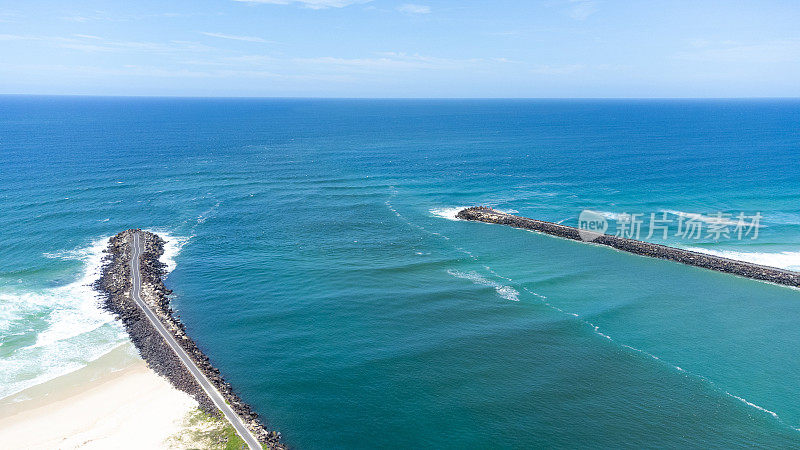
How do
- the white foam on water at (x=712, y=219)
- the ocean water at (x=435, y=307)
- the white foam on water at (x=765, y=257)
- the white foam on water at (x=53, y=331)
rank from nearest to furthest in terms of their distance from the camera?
the ocean water at (x=435, y=307) < the white foam on water at (x=53, y=331) < the white foam on water at (x=765, y=257) < the white foam on water at (x=712, y=219)

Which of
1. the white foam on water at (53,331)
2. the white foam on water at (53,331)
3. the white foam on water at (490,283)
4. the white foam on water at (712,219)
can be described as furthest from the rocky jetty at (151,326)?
the white foam on water at (712,219)

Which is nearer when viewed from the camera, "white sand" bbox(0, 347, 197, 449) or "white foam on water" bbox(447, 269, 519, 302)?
"white sand" bbox(0, 347, 197, 449)

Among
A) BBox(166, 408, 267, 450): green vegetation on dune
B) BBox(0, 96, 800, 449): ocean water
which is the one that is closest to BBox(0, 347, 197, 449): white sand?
BBox(166, 408, 267, 450): green vegetation on dune

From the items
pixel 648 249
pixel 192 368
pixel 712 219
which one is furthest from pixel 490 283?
pixel 712 219

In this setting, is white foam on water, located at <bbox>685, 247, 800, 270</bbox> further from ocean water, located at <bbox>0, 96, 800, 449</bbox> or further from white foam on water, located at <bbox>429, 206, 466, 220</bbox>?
white foam on water, located at <bbox>429, 206, 466, 220</bbox>

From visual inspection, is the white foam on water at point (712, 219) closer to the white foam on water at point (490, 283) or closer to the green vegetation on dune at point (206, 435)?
the white foam on water at point (490, 283)

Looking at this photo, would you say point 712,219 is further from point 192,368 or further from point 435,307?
point 192,368

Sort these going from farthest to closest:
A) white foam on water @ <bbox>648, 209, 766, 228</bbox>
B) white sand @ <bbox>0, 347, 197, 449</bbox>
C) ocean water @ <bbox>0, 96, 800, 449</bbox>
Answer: white foam on water @ <bbox>648, 209, 766, 228</bbox> → ocean water @ <bbox>0, 96, 800, 449</bbox> → white sand @ <bbox>0, 347, 197, 449</bbox>
